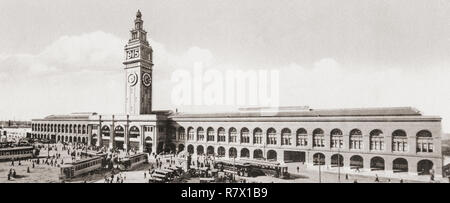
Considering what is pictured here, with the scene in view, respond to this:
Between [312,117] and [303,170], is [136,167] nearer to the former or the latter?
[303,170]

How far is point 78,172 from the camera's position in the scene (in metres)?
40.5

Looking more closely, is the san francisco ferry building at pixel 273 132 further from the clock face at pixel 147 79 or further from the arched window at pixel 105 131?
the clock face at pixel 147 79

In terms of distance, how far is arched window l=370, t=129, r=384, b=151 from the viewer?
44.6 meters

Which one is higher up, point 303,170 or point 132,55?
point 132,55

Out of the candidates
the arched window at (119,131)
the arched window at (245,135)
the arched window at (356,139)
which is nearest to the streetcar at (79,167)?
the arched window at (119,131)

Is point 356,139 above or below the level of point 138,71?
below

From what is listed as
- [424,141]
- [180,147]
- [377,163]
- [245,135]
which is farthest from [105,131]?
[424,141]

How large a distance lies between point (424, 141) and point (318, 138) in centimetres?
1497

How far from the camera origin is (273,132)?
179ft

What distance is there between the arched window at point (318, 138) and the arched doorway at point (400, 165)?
35.3 ft

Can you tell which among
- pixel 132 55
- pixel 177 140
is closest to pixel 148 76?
pixel 132 55

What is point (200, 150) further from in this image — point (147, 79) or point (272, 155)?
point (147, 79)

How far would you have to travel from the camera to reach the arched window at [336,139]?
157 ft
